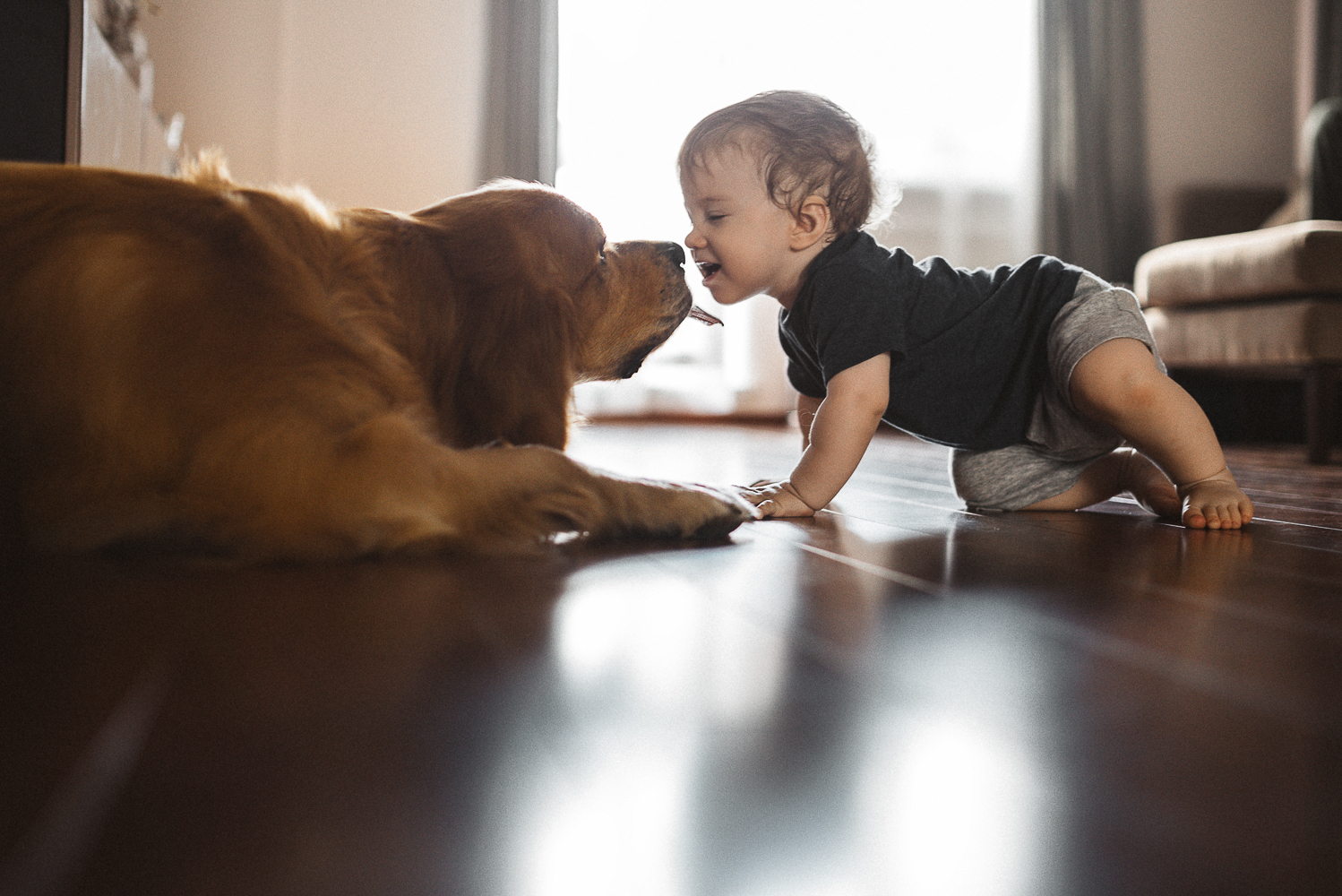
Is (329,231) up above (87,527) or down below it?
above

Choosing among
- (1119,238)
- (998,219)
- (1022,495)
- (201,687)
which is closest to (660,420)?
(998,219)

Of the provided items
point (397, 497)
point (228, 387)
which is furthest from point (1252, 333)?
point (228, 387)

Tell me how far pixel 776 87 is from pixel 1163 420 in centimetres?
406

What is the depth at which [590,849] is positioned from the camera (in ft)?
1.18

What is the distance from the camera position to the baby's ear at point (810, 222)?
4.94 feet

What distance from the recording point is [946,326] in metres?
1.43

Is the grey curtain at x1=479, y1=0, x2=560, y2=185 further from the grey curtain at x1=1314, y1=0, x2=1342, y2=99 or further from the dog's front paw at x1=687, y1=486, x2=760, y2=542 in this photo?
the grey curtain at x1=1314, y1=0, x2=1342, y2=99

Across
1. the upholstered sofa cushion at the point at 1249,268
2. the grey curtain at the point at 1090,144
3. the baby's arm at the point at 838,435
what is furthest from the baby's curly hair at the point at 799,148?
the grey curtain at the point at 1090,144

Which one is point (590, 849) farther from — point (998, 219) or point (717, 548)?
point (998, 219)

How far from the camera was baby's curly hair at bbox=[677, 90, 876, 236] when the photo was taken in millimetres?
1506

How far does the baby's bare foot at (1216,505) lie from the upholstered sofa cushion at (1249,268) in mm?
1934

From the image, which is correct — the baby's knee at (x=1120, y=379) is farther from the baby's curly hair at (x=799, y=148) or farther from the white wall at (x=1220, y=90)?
the white wall at (x=1220, y=90)

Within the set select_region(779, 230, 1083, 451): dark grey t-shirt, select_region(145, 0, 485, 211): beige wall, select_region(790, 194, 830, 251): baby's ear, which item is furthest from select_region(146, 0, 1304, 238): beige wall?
select_region(779, 230, 1083, 451): dark grey t-shirt

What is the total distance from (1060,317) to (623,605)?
0.93 meters
